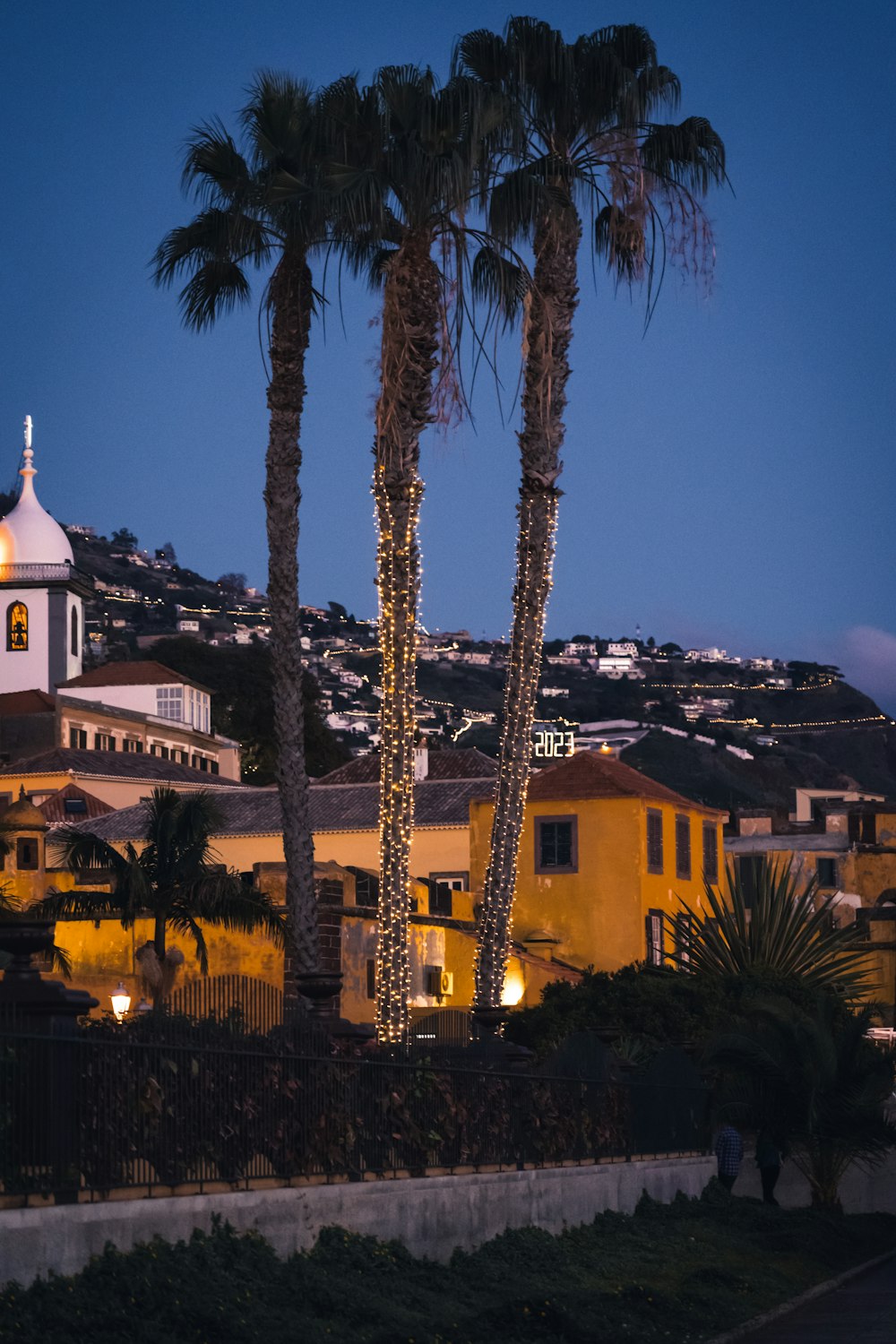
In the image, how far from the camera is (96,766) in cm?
7481

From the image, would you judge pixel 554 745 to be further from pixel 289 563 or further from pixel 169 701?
pixel 289 563

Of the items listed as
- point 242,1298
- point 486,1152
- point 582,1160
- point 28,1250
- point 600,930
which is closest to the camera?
point 28,1250

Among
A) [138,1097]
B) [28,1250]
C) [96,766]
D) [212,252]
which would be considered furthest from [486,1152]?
[96,766]

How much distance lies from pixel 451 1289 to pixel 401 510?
42.4ft

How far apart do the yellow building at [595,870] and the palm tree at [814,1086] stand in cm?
1943

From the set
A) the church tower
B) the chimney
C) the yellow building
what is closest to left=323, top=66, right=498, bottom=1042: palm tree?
the yellow building

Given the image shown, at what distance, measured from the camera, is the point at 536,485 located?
29.4 m

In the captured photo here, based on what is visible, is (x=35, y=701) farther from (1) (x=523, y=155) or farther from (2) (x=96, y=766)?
(1) (x=523, y=155)

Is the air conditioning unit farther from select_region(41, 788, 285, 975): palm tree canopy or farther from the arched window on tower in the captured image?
the arched window on tower

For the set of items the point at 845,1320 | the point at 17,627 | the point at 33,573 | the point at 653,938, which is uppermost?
the point at 33,573

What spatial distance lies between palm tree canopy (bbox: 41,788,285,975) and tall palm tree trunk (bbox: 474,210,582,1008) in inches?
336

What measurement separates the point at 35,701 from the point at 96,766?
18.0 m

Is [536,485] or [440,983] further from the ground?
[536,485]

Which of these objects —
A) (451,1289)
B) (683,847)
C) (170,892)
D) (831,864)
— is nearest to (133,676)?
(831,864)
